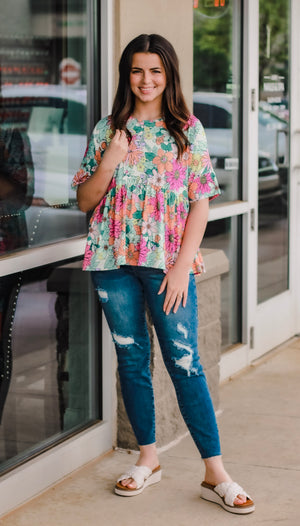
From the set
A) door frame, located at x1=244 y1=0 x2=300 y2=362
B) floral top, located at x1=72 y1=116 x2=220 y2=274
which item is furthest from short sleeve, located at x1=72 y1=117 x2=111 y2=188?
door frame, located at x1=244 y1=0 x2=300 y2=362

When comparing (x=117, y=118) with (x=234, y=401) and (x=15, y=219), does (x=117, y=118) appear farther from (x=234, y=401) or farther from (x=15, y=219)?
(x=234, y=401)

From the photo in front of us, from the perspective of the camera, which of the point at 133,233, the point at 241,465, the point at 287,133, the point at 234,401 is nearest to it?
the point at 133,233

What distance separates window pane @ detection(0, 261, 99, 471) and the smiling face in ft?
2.71

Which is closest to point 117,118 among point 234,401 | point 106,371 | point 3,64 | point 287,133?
point 3,64

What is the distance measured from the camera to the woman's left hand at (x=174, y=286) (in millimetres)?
3396

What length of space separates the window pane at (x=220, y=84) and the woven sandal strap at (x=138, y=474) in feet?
6.73

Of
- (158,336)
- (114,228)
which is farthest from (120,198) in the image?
(158,336)

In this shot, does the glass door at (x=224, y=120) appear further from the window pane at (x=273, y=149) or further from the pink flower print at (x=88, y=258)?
the pink flower print at (x=88, y=258)

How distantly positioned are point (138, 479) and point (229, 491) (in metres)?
0.38

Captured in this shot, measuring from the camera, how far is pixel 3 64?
356 centimetres

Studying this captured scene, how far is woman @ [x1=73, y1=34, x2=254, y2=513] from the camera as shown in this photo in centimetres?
339

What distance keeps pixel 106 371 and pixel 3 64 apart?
1.40 meters

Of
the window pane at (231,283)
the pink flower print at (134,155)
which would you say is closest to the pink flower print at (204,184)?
the pink flower print at (134,155)

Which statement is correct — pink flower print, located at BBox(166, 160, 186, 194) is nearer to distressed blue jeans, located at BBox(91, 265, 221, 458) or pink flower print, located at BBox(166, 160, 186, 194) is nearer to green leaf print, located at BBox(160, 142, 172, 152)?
green leaf print, located at BBox(160, 142, 172, 152)
